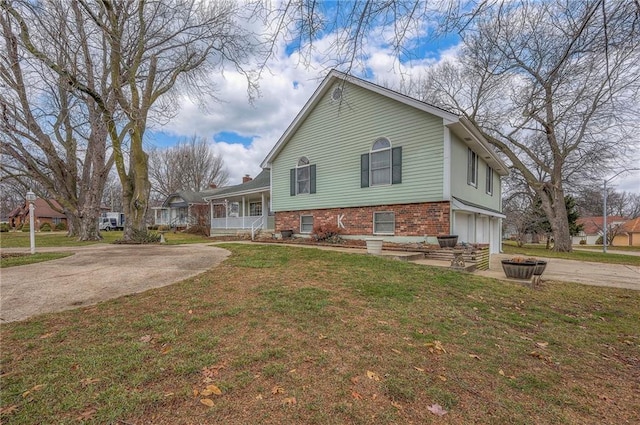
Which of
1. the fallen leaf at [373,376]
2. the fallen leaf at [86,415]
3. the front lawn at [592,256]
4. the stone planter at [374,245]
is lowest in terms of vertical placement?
the front lawn at [592,256]

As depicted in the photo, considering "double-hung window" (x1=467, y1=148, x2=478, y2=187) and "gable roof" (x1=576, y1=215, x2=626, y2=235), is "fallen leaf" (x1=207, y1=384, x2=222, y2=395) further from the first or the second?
"gable roof" (x1=576, y1=215, x2=626, y2=235)

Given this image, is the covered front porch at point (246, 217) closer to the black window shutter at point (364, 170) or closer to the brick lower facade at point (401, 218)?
the brick lower facade at point (401, 218)

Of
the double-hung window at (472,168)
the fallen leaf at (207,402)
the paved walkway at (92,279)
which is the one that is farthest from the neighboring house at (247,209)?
the fallen leaf at (207,402)

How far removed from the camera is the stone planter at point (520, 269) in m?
7.06

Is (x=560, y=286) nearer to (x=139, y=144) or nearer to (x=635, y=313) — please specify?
(x=635, y=313)

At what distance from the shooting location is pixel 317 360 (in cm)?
282

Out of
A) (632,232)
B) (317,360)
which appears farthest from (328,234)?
(632,232)

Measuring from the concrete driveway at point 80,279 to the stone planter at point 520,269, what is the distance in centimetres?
730

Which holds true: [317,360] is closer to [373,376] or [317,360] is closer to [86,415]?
[373,376]

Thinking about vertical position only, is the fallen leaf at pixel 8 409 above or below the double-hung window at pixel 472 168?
below

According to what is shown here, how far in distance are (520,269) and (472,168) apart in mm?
7246

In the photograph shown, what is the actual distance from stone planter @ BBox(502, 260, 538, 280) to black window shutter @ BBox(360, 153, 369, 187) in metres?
6.27

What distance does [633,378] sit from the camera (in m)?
2.87

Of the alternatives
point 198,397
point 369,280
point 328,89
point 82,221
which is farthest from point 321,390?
point 82,221
